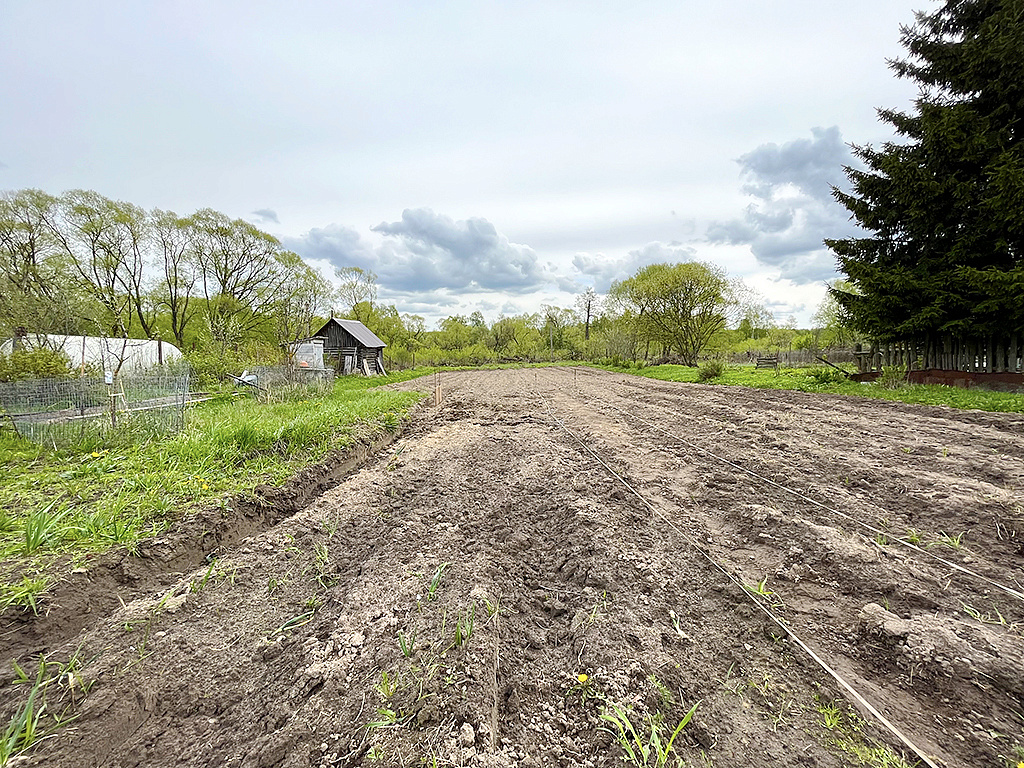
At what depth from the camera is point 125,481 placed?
4301mm

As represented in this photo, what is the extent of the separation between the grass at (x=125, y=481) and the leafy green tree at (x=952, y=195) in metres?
14.7

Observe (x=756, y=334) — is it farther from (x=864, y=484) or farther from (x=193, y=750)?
(x=193, y=750)

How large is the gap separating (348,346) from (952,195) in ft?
102

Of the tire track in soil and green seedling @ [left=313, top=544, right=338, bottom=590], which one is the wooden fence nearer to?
the tire track in soil

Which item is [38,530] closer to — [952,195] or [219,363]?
[219,363]

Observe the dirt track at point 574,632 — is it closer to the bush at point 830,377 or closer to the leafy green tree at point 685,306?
the bush at point 830,377

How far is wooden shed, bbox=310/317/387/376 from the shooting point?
29.9m

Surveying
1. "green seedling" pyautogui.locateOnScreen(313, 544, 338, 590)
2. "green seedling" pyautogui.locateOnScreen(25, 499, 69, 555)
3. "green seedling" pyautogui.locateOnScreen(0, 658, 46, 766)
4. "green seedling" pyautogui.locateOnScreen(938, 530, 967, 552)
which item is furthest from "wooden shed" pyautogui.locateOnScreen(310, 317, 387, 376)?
"green seedling" pyautogui.locateOnScreen(938, 530, 967, 552)

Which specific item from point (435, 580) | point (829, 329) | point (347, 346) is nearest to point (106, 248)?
point (347, 346)

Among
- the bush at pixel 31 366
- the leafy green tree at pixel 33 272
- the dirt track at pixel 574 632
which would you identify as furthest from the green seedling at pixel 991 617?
the leafy green tree at pixel 33 272

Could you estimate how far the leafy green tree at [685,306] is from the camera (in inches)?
1225

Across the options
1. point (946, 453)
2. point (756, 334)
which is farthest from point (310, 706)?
point (756, 334)

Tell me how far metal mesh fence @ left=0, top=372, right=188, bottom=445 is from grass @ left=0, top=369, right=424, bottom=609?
0.24 meters

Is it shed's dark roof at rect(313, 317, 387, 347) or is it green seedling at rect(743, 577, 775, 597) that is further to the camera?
shed's dark roof at rect(313, 317, 387, 347)
